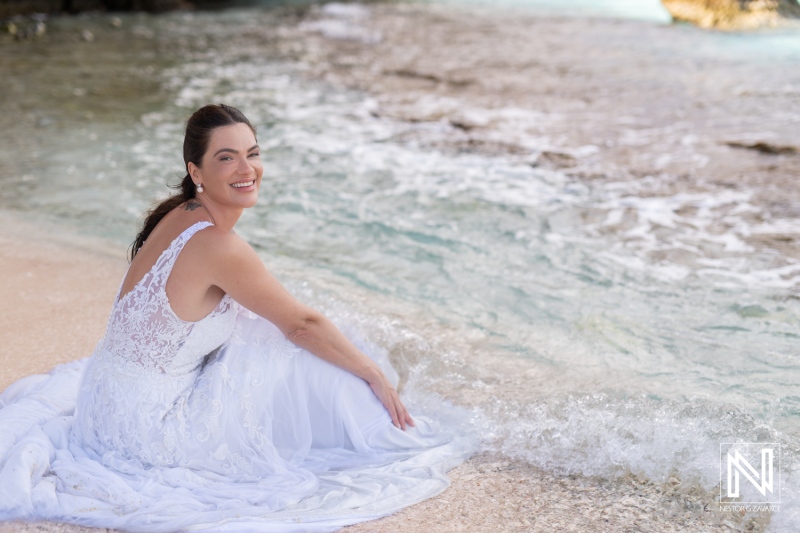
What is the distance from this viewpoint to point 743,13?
14.6m

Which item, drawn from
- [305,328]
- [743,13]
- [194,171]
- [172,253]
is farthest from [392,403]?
[743,13]

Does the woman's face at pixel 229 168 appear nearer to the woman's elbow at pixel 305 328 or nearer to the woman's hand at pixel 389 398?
the woman's elbow at pixel 305 328

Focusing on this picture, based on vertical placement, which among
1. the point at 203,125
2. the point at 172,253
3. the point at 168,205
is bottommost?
the point at 172,253

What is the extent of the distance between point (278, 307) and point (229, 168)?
1.89 feet

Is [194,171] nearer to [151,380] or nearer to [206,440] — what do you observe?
[151,380]

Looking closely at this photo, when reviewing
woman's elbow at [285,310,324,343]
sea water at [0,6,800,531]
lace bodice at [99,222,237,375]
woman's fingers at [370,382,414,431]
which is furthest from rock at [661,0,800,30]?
lace bodice at [99,222,237,375]

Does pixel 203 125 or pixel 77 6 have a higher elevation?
pixel 77 6

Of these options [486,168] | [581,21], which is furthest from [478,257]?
[581,21]

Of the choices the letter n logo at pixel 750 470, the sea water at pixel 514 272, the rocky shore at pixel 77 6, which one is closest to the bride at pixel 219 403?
the sea water at pixel 514 272

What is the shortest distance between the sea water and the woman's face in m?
0.89

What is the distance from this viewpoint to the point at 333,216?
6844mm

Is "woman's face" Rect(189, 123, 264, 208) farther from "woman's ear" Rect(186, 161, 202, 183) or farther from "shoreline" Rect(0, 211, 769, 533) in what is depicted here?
"shoreline" Rect(0, 211, 769, 533)

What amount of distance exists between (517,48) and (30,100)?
292 inches

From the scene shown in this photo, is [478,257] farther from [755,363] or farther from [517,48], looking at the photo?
[517,48]
